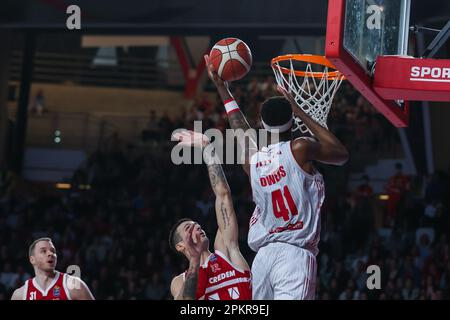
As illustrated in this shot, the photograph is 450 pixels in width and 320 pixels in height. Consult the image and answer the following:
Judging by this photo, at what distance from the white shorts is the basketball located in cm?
128

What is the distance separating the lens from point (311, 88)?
782 centimetres

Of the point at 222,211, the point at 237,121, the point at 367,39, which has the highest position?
the point at 367,39

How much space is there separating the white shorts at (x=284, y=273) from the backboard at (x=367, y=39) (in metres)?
1.35

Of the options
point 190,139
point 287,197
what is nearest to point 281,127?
point 287,197

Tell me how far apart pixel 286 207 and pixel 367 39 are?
1.82 meters

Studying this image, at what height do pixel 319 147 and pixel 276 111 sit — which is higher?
pixel 276 111

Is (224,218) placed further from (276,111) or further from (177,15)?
(177,15)

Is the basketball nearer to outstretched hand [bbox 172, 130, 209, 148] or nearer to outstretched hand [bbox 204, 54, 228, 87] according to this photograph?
outstretched hand [bbox 204, 54, 228, 87]

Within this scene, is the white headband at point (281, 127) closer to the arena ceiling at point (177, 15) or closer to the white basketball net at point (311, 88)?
the white basketball net at point (311, 88)

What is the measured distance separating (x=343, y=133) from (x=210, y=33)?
411 centimetres

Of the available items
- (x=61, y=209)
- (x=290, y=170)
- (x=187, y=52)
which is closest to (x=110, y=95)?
(x=187, y=52)

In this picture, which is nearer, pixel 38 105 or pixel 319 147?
pixel 319 147
